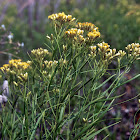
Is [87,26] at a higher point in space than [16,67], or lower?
higher

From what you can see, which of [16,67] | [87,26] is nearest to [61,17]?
[87,26]

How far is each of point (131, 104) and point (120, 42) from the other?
1.23 meters

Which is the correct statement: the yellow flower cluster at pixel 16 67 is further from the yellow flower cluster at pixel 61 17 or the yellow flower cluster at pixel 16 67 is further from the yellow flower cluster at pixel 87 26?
the yellow flower cluster at pixel 87 26

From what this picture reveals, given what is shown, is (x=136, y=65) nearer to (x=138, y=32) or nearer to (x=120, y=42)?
(x=120, y=42)

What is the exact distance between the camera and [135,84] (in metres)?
3.10

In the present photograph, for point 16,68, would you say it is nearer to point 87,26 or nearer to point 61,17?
point 61,17

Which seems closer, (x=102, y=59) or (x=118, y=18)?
(x=102, y=59)

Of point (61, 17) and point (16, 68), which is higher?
point (61, 17)

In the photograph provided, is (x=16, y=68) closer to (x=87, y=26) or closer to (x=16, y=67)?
(x=16, y=67)

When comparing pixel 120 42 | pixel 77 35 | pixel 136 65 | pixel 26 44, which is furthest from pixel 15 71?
pixel 26 44

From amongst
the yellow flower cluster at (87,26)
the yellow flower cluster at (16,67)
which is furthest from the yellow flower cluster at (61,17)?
the yellow flower cluster at (16,67)

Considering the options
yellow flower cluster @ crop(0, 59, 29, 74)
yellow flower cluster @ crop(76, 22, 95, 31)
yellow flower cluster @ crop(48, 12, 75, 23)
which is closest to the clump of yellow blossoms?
yellow flower cluster @ crop(0, 59, 29, 74)

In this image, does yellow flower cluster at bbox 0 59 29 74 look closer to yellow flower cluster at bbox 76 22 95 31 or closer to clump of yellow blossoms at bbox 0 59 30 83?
clump of yellow blossoms at bbox 0 59 30 83

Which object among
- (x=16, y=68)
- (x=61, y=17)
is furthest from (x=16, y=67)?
(x=61, y=17)
